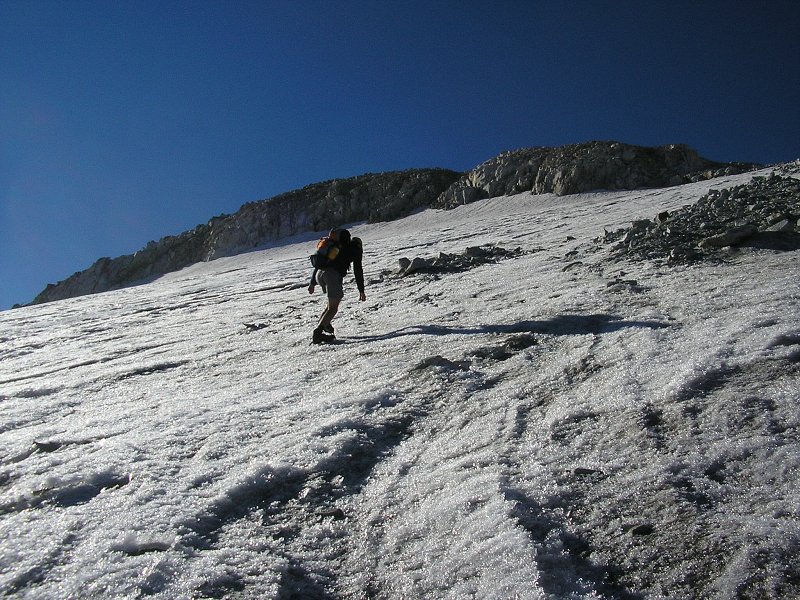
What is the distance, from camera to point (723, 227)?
902cm

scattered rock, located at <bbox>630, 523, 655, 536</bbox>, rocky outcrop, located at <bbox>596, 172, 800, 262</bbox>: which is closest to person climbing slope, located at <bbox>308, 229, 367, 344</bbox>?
rocky outcrop, located at <bbox>596, 172, 800, 262</bbox>

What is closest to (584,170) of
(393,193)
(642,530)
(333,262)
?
(393,193)

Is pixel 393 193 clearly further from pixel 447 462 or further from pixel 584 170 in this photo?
pixel 447 462

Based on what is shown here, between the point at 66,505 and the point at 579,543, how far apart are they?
2848mm

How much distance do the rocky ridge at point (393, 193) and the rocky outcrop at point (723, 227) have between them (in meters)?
24.3

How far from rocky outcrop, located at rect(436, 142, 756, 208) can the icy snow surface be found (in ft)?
101

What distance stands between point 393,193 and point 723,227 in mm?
39519

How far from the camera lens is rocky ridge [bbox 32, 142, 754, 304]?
36344 mm

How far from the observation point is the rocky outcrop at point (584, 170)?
3569 cm

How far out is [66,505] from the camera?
10.5ft

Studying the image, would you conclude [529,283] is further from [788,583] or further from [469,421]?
[788,583]

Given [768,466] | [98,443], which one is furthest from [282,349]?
[768,466]

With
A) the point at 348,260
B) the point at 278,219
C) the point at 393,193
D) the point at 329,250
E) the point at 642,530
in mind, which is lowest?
the point at 642,530

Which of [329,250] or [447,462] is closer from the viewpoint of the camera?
[447,462]
